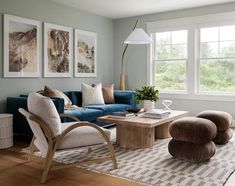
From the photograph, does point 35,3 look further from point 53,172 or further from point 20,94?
point 53,172

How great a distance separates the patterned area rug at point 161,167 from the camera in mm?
2711

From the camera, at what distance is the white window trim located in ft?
18.5

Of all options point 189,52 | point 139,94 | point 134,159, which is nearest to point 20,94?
point 139,94

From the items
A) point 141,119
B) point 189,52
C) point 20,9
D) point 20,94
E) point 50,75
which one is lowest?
point 141,119

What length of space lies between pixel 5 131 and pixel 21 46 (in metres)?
1.62

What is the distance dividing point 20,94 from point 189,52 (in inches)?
144

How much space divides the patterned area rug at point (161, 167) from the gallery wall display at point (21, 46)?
199 centimetres

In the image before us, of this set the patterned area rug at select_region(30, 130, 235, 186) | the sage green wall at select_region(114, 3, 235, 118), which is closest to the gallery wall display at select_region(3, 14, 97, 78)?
the sage green wall at select_region(114, 3, 235, 118)

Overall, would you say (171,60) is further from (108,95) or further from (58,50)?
(58,50)

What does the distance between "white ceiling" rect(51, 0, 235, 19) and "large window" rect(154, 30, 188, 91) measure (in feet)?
2.11

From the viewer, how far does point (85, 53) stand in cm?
620

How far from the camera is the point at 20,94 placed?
487cm

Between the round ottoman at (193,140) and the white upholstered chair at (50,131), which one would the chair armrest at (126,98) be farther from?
the white upholstered chair at (50,131)

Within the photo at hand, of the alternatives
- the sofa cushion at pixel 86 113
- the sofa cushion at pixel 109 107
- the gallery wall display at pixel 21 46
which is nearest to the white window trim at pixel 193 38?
the sofa cushion at pixel 109 107
